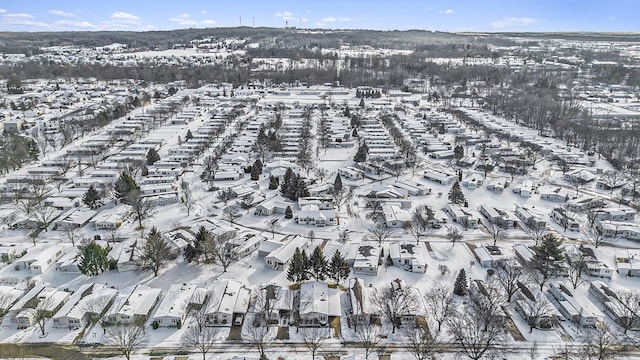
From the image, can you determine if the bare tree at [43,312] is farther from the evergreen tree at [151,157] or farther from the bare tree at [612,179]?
the bare tree at [612,179]

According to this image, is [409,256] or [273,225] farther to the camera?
[273,225]

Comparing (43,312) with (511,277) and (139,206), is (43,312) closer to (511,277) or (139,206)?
(139,206)

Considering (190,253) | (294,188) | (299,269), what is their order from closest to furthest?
(299,269)
(190,253)
(294,188)

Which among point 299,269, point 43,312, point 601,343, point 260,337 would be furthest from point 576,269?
point 43,312

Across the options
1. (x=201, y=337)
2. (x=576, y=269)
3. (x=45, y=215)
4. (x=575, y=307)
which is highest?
(x=45, y=215)

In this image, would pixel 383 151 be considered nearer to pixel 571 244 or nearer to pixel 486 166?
pixel 486 166

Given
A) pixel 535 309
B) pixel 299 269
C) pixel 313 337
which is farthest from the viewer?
pixel 299 269

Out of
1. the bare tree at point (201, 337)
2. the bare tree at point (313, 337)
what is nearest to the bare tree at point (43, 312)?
the bare tree at point (201, 337)
